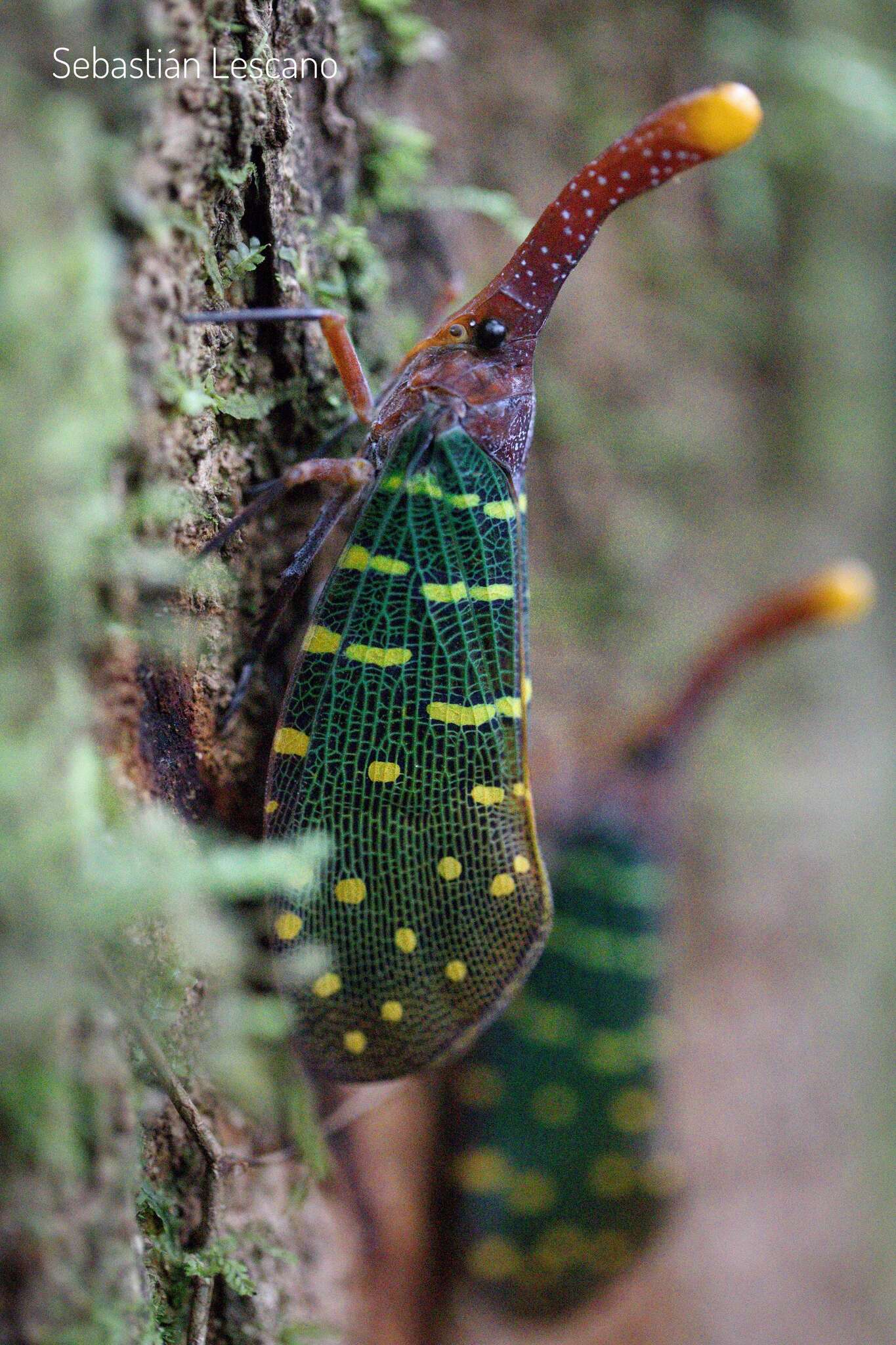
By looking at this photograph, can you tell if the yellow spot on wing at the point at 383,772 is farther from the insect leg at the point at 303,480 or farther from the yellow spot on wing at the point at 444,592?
the insect leg at the point at 303,480

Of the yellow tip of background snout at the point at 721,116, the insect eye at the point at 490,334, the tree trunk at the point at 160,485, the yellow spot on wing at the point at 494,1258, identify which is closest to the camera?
the tree trunk at the point at 160,485

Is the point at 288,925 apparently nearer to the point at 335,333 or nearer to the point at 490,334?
the point at 335,333

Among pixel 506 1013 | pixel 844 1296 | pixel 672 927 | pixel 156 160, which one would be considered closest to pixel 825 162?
pixel 672 927

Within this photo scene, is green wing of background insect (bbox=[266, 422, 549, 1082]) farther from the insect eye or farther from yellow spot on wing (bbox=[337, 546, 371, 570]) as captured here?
the insect eye

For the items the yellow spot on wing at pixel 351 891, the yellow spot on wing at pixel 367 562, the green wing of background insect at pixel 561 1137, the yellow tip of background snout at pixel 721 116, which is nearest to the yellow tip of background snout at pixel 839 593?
the green wing of background insect at pixel 561 1137

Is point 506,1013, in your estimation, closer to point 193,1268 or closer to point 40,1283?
point 193,1268
